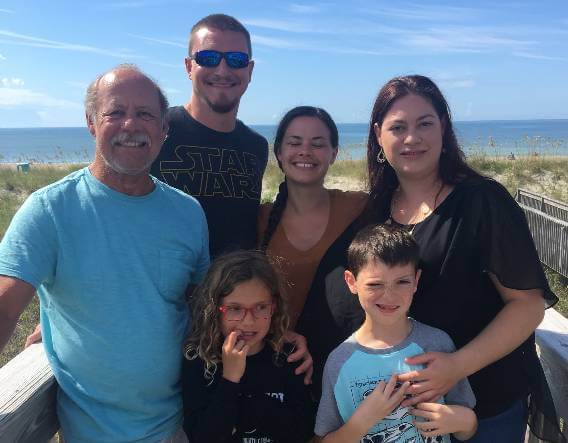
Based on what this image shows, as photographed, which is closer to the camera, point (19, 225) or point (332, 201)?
point (19, 225)

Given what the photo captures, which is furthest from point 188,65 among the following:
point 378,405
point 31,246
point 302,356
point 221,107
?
point 378,405

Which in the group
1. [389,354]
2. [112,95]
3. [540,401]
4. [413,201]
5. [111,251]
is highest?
[112,95]

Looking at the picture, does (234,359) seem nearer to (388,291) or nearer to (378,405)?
(378,405)

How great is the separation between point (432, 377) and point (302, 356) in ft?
1.95

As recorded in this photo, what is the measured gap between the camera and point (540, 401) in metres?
2.20

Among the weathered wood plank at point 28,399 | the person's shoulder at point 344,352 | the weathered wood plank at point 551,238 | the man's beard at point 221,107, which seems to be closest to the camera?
the weathered wood plank at point 28,399

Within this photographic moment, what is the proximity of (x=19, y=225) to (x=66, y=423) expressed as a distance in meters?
0.81

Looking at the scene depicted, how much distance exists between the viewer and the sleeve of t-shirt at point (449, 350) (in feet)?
6.88

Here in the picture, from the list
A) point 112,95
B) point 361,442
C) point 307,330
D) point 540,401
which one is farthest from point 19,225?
point 540,401

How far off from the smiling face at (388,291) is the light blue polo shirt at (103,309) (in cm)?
86

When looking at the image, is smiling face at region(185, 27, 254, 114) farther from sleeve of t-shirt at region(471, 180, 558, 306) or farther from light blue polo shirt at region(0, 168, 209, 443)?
sleeve of t-shirt at region(471, 180, 558, 306)

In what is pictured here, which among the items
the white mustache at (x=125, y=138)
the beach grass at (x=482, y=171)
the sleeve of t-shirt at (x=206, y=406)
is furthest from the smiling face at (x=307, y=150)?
the beach grass at (x=482, y=171)

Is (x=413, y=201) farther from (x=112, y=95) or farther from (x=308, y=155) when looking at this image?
(x=112, y=95)

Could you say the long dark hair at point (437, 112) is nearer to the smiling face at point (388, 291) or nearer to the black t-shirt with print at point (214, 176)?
the smiling face at point (388, 291)
